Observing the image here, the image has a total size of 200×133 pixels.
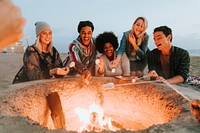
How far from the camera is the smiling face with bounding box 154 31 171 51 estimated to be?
14.1ft

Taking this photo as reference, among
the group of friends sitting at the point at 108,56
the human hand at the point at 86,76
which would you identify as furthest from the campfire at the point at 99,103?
the group of friends sitting at the point at 108,56

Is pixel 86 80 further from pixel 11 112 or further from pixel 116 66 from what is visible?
pixel 11 112

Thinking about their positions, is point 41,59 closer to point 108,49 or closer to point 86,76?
point 86,76

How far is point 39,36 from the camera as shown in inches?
185

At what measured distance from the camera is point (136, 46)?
4.91 meters

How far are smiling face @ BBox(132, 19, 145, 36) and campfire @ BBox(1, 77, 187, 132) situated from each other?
48.3 inches

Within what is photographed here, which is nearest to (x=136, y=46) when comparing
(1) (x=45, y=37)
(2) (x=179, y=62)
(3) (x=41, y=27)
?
(2) (x=179, y=62)

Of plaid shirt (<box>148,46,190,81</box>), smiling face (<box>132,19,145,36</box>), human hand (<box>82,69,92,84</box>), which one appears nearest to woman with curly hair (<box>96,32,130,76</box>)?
smiling face (<box>132,19,145,36</box>)

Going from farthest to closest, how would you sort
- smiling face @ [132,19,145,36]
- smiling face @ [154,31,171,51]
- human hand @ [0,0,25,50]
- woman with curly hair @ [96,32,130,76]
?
woman with curly hair @ [96,32,130,76], smiling face @ [132,19,145,36], smiling face @ [154,31,171,51], human hand @ [0,0,25,50]

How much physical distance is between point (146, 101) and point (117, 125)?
111 centimetres

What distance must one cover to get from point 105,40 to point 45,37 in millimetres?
1295

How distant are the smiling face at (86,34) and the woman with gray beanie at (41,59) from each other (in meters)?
0.67

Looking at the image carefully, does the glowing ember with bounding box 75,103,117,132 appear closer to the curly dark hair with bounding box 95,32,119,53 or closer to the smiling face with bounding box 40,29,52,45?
the curly dark hair with bounding box 95,32,119,53

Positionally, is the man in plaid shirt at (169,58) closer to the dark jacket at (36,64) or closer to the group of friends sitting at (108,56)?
the group of friends sitting at (108,56)
